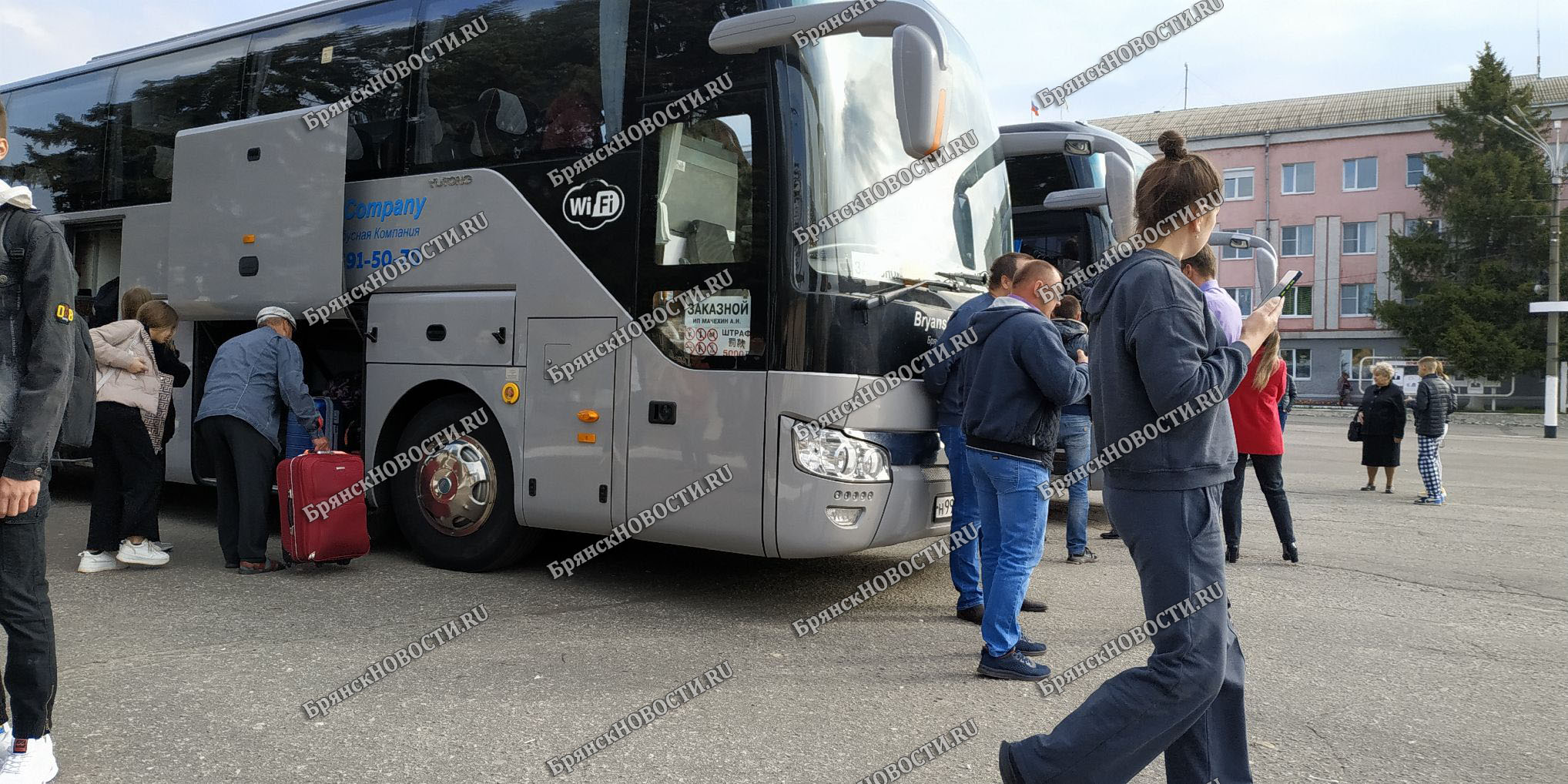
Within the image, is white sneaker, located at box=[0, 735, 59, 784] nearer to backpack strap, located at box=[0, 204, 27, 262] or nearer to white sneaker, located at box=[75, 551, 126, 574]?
backpack strap, located at box=[0, 204, 27, 262]

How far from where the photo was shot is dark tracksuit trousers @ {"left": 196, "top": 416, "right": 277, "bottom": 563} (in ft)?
22.5

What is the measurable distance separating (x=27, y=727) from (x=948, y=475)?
416cm

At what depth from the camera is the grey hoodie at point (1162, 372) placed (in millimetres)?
2793

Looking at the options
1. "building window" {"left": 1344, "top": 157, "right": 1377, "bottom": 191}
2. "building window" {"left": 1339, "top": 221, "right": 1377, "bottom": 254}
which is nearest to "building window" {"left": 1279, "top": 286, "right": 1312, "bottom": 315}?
"building window" {"left": 1339, "top": 221, "right": 1377, "bottom": 254}

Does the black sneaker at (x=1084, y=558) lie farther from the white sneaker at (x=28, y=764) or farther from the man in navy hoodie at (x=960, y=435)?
the white sneaker at (x=28, y=764)

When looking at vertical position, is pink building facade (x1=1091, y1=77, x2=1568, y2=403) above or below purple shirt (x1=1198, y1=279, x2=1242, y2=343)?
above

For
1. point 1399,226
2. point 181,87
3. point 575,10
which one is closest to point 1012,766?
point 575,10

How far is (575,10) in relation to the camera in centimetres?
634

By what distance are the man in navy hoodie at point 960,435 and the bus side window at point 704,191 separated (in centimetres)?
119

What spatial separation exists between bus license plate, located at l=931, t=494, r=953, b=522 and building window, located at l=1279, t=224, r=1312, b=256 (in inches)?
1891

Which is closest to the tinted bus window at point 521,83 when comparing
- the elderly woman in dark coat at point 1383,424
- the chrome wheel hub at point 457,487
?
the chrome wheel hub at point 457,487

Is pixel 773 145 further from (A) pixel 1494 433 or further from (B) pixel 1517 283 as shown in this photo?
(B) pixel 1517 283

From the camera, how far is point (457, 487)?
6617 mm

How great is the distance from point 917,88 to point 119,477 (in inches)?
214
